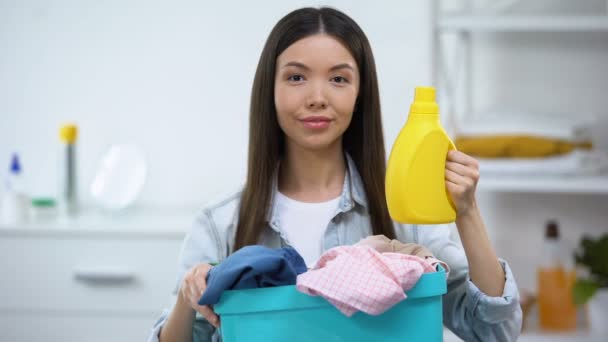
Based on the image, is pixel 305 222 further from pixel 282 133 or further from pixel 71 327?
pixel 71 327

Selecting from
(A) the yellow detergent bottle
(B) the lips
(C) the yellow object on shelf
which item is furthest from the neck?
(C) the yellow object on shelf

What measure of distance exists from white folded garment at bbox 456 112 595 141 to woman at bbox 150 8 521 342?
28.1 inches

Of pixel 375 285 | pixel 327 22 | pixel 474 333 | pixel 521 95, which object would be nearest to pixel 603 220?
pixel 521 95

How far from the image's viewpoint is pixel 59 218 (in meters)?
2.12

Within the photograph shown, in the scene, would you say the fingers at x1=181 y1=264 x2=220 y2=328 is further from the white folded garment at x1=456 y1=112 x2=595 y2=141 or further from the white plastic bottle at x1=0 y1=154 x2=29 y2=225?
the white plastic bottle at x1=0 y1=154 x2=29 y2=225

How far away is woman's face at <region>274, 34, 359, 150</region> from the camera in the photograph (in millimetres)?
1043

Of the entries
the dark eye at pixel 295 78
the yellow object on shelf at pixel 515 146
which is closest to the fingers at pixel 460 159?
the dark eye at pixel 295 78

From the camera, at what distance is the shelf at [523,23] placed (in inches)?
70.3

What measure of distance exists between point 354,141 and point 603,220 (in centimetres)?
115

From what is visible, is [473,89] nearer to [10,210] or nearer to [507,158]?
[507,158]

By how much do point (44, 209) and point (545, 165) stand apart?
3.93ft

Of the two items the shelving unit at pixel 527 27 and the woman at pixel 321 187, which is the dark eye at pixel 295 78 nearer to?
the woman at pixel 321 187

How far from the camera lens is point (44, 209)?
6.89 ft

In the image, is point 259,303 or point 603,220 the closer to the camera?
point 259,303
